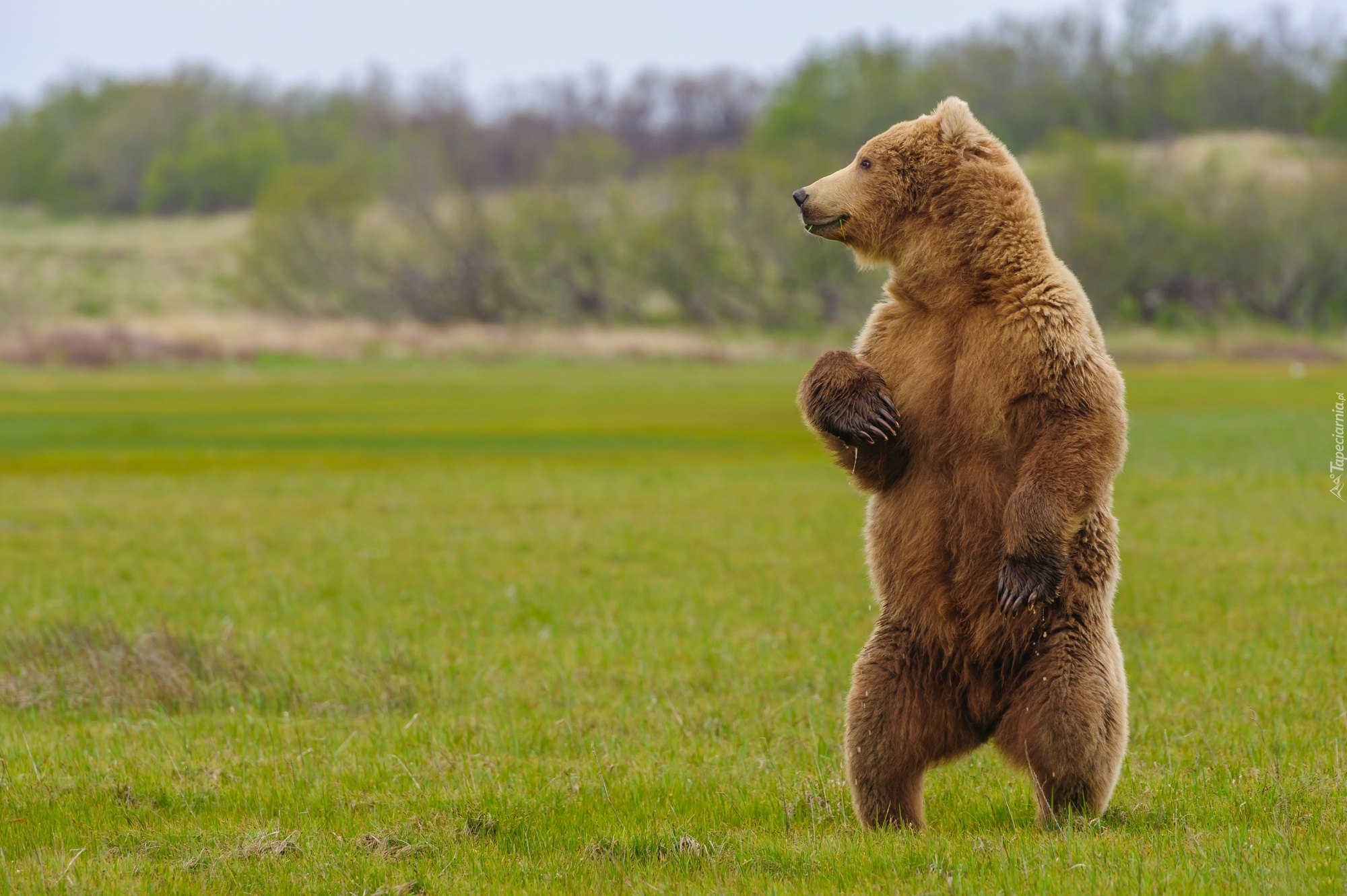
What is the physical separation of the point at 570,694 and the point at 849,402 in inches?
169

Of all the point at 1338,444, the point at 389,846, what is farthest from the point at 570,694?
the point at 1338,444

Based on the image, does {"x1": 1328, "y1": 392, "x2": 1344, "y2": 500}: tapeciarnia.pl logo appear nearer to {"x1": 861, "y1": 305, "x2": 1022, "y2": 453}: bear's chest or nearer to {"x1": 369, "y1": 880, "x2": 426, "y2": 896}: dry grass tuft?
{"x1": 861, "y1": 305, "x2": 1022, "y2": 453}: bear's chest

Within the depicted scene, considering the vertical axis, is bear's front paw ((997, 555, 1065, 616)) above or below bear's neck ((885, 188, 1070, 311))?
below

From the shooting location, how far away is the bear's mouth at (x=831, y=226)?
6.30 m

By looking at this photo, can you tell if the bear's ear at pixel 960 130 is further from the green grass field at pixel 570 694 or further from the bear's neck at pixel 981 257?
the green grass field at pixel 570 694

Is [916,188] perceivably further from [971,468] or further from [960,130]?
[971,468]

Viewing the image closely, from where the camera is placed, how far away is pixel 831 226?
6.32 meters

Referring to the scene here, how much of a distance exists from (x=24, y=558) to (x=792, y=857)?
1256 cm

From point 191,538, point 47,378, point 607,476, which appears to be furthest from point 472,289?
point 191,538

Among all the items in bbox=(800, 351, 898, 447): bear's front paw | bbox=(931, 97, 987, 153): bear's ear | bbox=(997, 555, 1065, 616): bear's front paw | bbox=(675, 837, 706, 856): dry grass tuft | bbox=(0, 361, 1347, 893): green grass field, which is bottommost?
bbox=(0, 361, 1347, 893): green grass field

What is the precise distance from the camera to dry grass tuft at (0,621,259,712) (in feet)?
30.5

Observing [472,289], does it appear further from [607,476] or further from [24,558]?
[24,558]

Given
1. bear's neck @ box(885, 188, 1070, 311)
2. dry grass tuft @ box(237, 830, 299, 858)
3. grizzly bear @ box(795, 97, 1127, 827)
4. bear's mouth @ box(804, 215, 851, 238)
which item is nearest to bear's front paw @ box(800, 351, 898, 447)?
grizzly bear @ box(795, 97, 1127, 827)

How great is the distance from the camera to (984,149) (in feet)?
20.5
